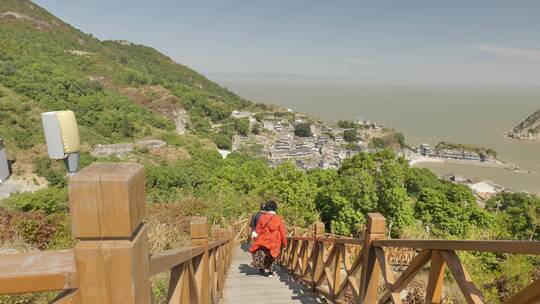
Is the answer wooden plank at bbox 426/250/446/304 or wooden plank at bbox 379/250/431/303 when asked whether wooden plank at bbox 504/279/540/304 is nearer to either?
wooden plank at bbox 426/250/446/304

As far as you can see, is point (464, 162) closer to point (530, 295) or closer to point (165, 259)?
point (530, 295)

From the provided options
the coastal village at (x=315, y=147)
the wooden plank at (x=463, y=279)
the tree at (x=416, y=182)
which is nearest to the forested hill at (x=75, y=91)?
the coastal village at (x=315, y=147)

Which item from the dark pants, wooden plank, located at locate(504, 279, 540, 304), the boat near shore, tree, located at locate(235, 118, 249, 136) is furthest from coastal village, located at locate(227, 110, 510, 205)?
wooden plank, located at locate(504, 279, 540, 304)

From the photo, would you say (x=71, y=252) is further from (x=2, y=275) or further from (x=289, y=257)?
(x=289, y=257)

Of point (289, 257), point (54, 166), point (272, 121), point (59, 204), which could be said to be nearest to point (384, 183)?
point (289, 257)

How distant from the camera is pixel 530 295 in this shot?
1.25m

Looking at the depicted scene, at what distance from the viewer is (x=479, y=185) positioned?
1742 inches

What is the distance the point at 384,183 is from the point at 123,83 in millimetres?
71668

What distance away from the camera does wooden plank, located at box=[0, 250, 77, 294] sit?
776 millimetres

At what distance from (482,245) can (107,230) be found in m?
1.52

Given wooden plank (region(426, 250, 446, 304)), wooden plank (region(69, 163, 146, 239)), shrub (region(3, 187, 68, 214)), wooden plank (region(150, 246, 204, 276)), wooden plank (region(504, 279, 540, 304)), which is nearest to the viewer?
wooden plank (region(69, 163, 146, 239))

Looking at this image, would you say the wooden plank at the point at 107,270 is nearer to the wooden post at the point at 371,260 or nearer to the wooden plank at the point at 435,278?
the wooden plank at the point at 435,278

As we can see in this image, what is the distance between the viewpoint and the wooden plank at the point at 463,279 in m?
1.52

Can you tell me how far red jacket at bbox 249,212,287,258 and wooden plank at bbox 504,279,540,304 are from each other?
3.91m
